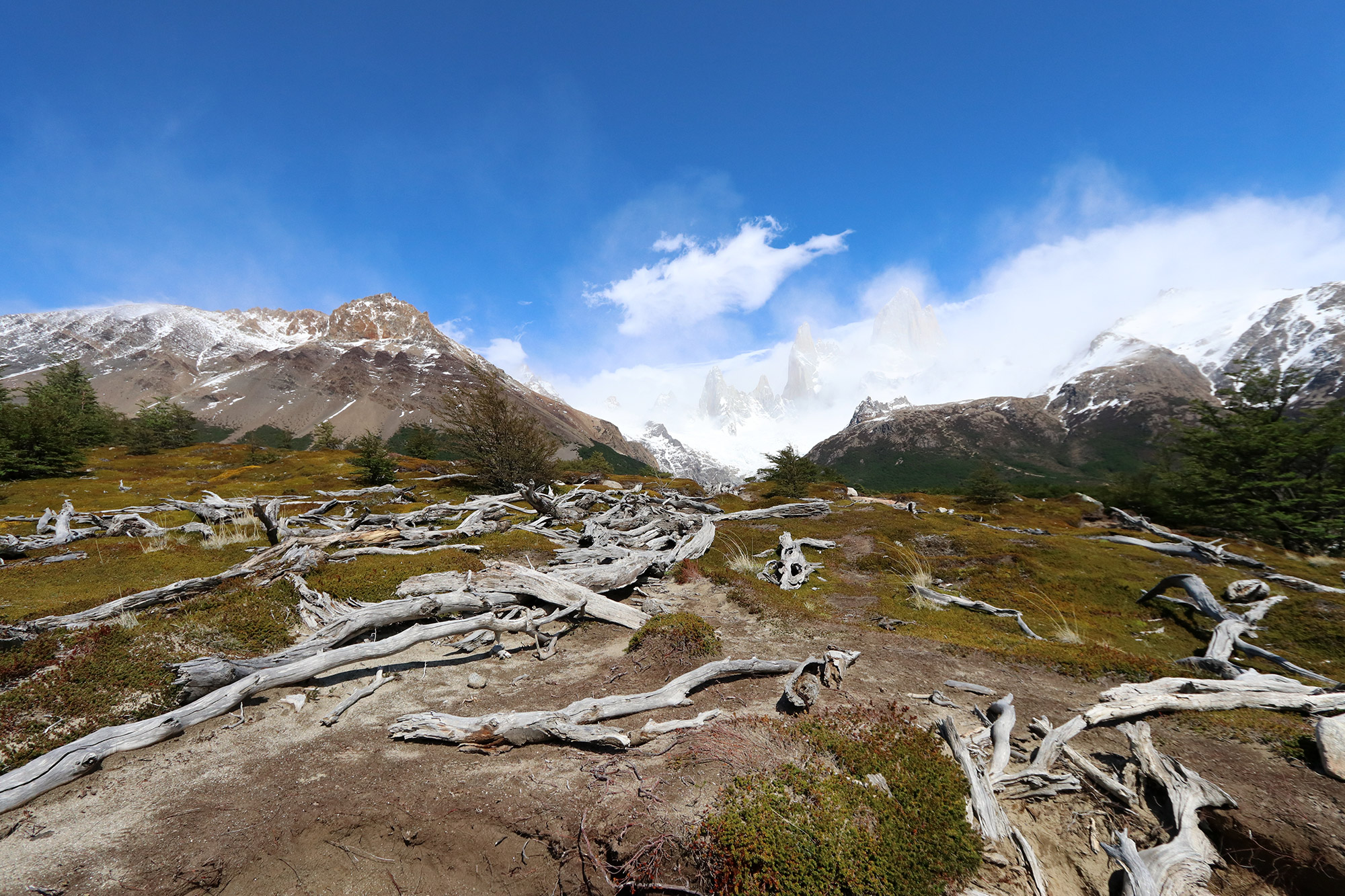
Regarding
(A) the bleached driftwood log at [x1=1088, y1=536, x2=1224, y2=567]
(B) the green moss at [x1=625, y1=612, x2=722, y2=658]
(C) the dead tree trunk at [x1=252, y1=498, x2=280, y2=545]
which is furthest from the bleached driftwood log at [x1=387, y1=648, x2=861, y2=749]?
(A) the bleached driftwood log at [x1=1088, y1=536, x2=1224, y2=567]

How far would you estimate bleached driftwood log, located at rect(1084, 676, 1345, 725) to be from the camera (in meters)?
6.92

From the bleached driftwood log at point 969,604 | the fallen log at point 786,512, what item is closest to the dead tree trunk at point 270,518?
the fallen log at point 786,512

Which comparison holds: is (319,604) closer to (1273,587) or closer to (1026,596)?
(1026,596)

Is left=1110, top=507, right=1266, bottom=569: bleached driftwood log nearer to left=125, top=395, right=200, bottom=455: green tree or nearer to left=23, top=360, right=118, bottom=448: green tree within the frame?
left=23, top=360, right=118, bottom=448: green tree

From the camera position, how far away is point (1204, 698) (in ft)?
23.7

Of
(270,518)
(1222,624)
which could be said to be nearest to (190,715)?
(270,518)

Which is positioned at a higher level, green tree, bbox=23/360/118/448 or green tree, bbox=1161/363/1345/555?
green tree, bbox=23/360/118/448

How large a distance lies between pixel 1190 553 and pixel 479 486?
4150 centimetres

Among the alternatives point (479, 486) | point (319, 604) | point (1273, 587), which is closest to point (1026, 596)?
point (1273, 587)

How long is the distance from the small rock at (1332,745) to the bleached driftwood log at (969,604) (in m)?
6.73

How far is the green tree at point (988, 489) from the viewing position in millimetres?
49594

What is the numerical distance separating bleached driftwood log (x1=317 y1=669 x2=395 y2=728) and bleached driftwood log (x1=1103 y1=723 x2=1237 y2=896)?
10272 mm

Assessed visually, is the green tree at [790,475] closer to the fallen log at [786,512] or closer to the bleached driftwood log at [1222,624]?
the fallen log at [786,512]

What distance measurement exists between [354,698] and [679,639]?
19.7 ft
